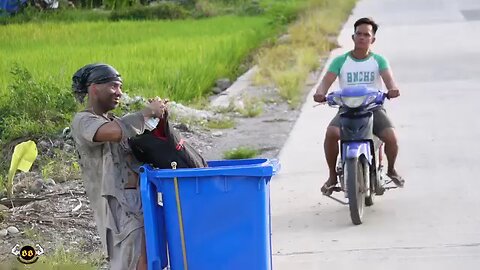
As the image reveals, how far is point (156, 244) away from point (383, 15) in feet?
73.5

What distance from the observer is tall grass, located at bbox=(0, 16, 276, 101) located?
14.4 meters

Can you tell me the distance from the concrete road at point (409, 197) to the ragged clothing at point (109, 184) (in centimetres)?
166

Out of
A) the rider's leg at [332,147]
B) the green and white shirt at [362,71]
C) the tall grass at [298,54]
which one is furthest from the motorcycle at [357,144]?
the tall grass at [298,54]

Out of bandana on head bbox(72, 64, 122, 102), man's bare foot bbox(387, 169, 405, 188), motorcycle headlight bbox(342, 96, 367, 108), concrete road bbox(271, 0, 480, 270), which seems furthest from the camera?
man's bare foot bbox(387, 169, 405, 188)

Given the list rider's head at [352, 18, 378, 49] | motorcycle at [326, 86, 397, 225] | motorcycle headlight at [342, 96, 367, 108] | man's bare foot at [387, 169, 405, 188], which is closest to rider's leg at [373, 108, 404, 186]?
motorcycle at [326, 86, 397, 225]

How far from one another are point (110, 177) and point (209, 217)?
1.69 ft

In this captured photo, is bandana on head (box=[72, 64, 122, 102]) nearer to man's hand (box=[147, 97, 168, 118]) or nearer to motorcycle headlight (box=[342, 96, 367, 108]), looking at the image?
man's hand (box=[147, 97, 168, 118])

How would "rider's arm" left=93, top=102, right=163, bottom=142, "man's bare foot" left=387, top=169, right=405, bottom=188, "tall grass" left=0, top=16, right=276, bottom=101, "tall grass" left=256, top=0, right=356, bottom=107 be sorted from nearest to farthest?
"rider's arm" left=93, top=102, right=163, bottom=142 < "man's bare foot" left=387, top=169, right=405, bottom=188 < "tall grass" left=0, top=16, right=276, bottom=101 < "tall grass" left=256, top=0, right=356, bottom=107

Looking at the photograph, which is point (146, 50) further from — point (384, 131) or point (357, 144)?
point (357, 144)

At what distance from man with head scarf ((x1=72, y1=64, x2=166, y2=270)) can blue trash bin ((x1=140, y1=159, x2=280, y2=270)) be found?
0.12 m

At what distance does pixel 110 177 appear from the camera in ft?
17.6

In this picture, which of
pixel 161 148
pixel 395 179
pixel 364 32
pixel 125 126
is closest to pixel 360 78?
pixel 364 32

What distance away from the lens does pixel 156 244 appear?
531 cm

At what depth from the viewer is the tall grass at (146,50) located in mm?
14375
